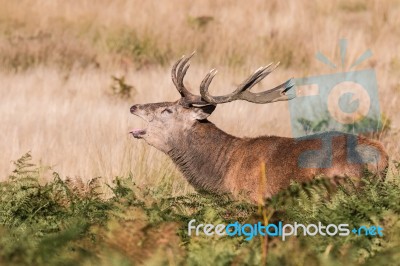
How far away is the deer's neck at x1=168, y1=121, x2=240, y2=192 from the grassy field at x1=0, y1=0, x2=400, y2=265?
0.26 metres

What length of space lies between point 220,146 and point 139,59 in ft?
28.9

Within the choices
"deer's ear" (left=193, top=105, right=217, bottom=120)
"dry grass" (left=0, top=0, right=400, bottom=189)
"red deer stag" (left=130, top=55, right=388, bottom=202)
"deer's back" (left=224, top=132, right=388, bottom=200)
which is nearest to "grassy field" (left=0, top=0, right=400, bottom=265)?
"dry grass" (left=0, top=0, right=400, bottom=189)

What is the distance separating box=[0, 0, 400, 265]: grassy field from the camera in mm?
9266

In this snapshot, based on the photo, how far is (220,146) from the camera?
8430 millimetres

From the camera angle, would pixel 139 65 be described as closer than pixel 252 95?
Result: No

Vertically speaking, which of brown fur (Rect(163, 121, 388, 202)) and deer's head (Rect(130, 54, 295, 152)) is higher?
deer's head (Rect(130, 54, 295, 152))

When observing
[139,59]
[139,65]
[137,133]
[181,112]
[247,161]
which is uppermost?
[139,59]

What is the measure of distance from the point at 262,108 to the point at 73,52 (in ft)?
19.7

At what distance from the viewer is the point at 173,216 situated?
5.75m

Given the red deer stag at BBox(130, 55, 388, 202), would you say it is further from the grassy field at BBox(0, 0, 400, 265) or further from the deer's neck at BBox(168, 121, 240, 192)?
the grassy field at BBox(0, 0, 400, 265)

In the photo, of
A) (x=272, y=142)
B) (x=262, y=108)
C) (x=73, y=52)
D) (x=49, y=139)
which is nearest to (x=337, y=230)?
(x=272, y=142)

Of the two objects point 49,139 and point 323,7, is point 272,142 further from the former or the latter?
point 323,7

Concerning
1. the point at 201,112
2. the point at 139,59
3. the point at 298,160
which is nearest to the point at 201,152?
the point at 201,112

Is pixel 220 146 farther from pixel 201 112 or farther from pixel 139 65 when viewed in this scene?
pixel 139 65
